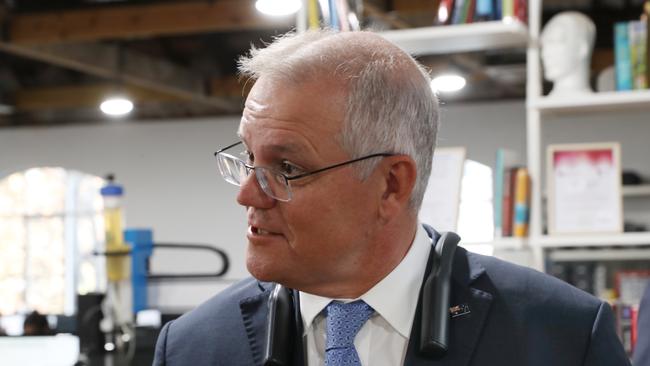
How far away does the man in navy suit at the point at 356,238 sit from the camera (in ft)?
4.14

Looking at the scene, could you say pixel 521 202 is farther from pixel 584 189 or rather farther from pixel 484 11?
pixel 484 11

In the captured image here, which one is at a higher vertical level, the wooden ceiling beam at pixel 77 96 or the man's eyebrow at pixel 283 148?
the wooden ceiling beam at pixel 77 96

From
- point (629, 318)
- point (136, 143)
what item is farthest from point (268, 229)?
point (136, 143)

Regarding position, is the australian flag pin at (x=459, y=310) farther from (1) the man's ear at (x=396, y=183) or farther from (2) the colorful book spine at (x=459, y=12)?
(2) the colorful book spine at (x=459, y=12)

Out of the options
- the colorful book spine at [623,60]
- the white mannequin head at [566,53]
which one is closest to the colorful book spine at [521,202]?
the white mannequin head at [566,53]

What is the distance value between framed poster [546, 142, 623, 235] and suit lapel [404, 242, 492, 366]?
1699 millimetres

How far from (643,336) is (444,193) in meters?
1.06

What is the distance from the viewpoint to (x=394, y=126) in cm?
130

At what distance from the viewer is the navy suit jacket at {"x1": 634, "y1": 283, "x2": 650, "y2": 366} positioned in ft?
6.00

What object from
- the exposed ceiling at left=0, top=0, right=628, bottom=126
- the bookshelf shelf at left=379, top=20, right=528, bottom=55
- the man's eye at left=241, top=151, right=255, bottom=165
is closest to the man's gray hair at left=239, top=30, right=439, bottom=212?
the man's eye at left=241, top=151, right=255, bottom=165

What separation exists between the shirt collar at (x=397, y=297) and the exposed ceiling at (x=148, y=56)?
214cm

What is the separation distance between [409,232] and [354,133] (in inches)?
7.0

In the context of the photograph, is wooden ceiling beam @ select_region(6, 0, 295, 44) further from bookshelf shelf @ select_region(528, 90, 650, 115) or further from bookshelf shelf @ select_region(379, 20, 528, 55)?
bookshelf shelf @ select_region(528, 90, 650, 115)

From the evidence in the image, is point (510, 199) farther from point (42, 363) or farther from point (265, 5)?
point (265, 5)
